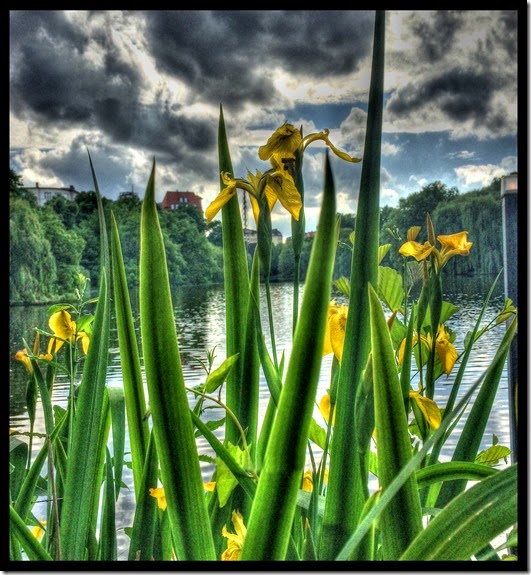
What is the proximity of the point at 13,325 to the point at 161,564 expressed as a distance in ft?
1.43

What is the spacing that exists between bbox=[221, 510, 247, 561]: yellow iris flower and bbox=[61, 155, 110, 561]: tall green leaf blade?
20cm

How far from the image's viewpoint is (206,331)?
0.92 meters

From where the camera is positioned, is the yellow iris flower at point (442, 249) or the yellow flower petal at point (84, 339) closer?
the yellow iris flower at point (442, 249)

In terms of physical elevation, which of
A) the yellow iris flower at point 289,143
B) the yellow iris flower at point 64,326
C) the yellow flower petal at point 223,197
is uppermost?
the yellow iris flower at point 289,143

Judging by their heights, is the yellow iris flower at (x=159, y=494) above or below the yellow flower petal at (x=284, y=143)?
below

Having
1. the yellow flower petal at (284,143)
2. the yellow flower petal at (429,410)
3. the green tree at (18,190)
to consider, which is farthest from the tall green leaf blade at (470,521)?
the green tree at (18,190)

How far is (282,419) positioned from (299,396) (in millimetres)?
29

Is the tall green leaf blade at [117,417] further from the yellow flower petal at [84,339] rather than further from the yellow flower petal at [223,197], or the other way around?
the yellow flower petal at [223,197]

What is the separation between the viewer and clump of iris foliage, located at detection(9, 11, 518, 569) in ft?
2.01

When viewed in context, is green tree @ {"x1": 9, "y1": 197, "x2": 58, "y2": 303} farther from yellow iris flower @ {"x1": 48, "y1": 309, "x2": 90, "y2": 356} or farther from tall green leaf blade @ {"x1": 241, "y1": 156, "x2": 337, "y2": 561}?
tall green leaf blade @ {"x1": 241, "y1": 156, "x2": 337, "y2": 561}

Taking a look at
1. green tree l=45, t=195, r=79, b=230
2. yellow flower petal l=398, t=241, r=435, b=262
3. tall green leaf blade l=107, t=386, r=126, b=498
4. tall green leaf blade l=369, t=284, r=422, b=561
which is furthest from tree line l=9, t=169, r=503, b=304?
tall green leaf blade l=369, t=284, r=422, b=561

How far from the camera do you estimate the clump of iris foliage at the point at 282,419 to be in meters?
0.61

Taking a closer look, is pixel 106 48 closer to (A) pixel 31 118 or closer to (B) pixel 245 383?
(A) pixel 31 118

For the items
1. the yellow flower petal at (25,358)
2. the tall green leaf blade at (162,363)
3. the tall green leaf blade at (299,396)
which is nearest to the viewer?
the tall green leaf blade at (299,396)
